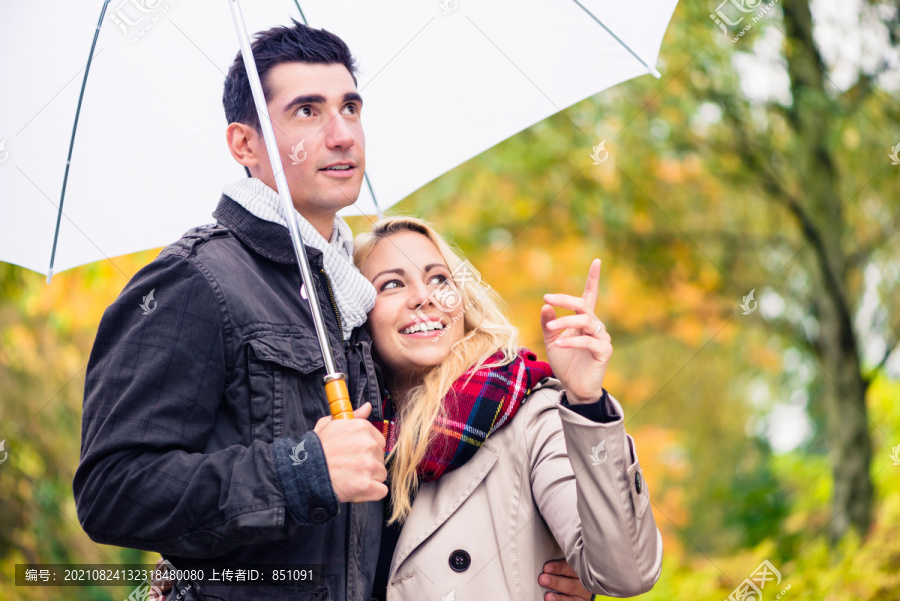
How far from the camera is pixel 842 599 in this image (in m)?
5.00

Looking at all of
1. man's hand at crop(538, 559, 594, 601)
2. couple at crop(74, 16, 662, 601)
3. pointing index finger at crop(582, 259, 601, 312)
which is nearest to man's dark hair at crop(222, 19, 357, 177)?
couple at crop(74, 16, 662, 601)

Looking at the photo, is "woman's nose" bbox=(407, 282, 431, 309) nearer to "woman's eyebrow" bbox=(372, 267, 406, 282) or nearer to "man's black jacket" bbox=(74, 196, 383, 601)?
"woman's eyebrow" bbox=(372, 267, 406, 282)

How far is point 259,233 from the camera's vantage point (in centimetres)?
206

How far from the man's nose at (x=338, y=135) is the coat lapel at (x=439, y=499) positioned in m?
0.89

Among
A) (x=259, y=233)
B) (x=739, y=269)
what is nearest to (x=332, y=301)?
(x=259, y=233)

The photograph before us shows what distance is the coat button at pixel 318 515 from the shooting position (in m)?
1.71

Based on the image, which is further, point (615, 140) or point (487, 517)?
point (615, 140)

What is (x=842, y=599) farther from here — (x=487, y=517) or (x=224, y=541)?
(x=224, y=541)

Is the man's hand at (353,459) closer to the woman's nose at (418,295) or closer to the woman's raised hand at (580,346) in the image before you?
the woman's raised hand at (580,346)

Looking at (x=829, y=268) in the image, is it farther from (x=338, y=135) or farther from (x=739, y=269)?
(x=338, y=135)

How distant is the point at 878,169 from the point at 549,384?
4378 mm

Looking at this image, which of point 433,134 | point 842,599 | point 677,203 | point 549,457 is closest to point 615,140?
point 677,203

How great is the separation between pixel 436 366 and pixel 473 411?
0.94 feet

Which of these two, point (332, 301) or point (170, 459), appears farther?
point (332, 301)
